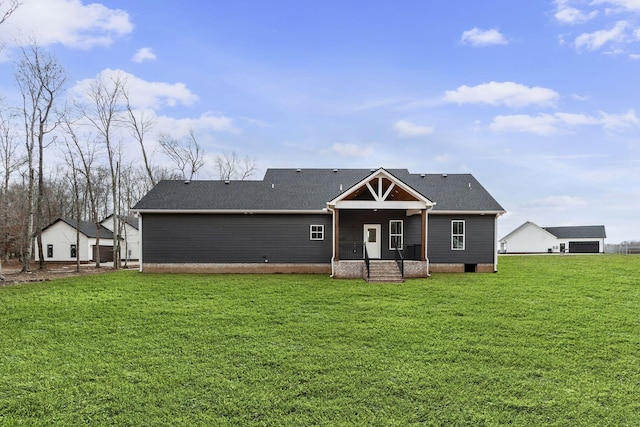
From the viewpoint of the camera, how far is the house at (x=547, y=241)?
48375 millimetres

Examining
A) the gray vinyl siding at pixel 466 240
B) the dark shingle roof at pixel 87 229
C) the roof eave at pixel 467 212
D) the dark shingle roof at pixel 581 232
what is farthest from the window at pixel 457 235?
the dark shingle roof at pixel 581 232

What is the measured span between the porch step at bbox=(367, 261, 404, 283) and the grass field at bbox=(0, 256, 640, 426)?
115 inches

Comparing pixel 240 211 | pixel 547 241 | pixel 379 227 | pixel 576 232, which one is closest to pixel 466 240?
pixel 379 227

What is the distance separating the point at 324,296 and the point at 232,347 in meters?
5.18

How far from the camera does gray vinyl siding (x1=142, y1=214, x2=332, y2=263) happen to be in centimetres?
1961

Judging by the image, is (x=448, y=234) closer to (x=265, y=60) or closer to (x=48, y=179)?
(x=265, y=60)

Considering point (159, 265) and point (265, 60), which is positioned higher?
point (265, 60)

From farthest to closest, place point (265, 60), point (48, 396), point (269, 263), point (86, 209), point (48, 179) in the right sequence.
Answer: point (86, 209) → point (48, 179) → point (269, 263) → point (265, 60) → point (48, 396)

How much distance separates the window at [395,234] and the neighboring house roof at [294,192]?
1.94m

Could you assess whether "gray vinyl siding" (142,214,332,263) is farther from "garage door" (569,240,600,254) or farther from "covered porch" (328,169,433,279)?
"garage door" (569,240,600,254)

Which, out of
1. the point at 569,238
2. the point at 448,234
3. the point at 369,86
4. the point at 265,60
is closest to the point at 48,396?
the point at 265,60

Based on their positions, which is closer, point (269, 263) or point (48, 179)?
point (269, 263)

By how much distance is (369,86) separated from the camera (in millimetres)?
17156

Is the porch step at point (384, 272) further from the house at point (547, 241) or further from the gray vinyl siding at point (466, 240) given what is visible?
the house at point (547, 241)
